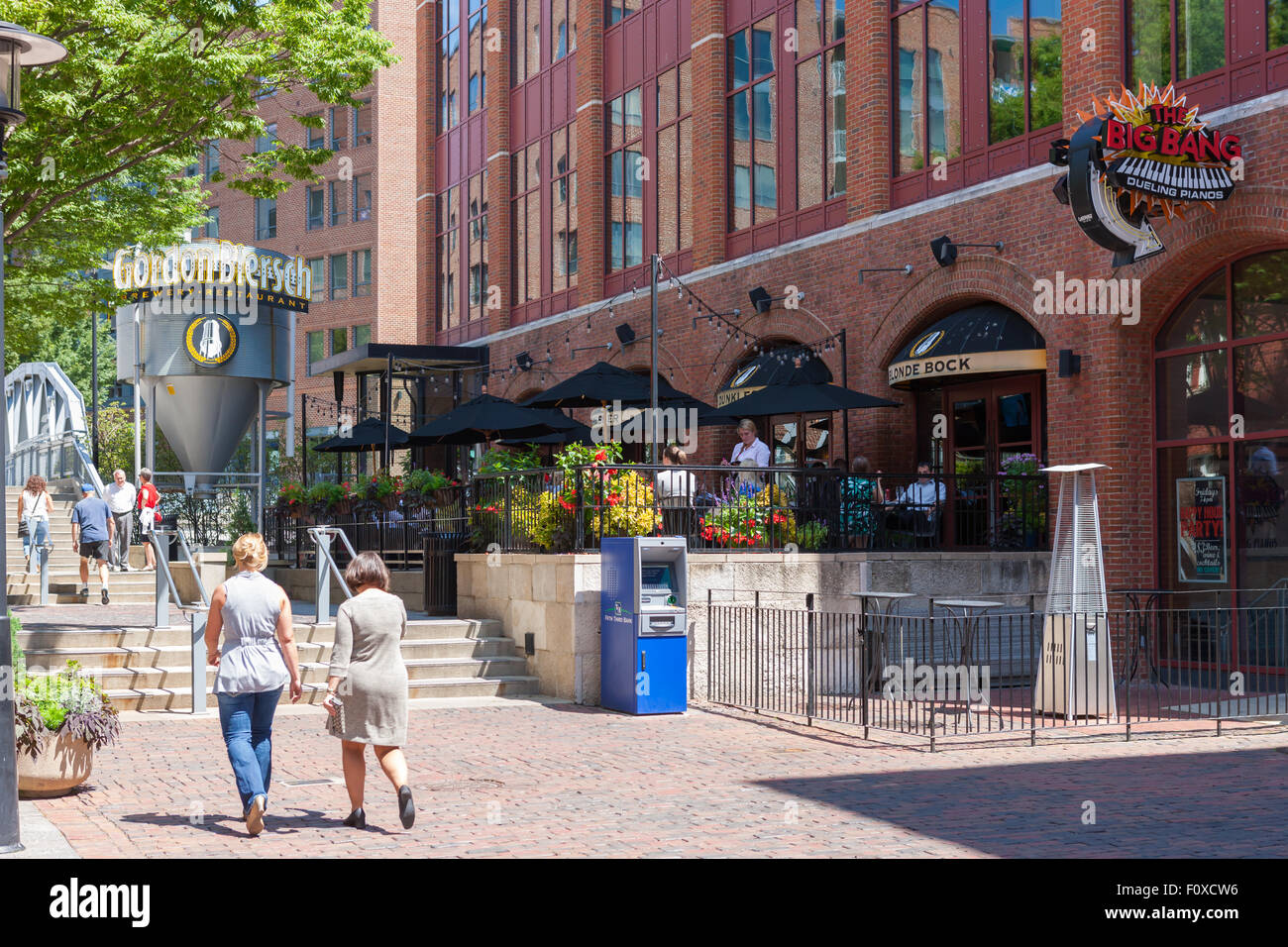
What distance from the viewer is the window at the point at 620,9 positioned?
90.0 ft

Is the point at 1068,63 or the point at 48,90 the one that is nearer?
the point at 48,90

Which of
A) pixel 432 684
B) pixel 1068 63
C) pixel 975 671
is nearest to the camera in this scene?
pixel 432 684

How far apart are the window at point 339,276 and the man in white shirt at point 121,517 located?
3304cm

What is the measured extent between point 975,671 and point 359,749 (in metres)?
9.13

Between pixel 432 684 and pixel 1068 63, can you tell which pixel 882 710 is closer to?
pixel 432 684

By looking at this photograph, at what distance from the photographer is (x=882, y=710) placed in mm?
12586

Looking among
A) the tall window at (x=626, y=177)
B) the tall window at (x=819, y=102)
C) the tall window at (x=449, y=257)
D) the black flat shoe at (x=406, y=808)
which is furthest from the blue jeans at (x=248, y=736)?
the tall window at (x=449, y=257)

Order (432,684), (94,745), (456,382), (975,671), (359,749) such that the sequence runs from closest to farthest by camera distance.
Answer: (359,749)
(94,745)
(432,684)
(975,671)
(456,382)

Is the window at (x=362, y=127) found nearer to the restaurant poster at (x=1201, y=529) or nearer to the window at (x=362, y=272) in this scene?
the window at (x=362, y=272)

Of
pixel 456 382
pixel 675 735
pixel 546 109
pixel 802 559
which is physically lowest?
pixel 675 735

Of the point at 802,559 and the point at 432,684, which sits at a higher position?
the point at 802,559

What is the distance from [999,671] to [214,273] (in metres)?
18.4

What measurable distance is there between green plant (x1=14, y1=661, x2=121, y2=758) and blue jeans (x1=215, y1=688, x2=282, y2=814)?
61.1 inches

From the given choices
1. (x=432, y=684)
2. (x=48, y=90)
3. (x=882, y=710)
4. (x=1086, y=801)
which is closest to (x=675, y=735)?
(x=882, y=710)
